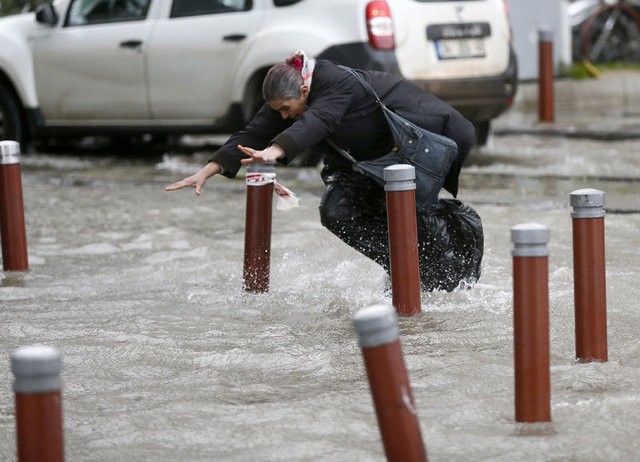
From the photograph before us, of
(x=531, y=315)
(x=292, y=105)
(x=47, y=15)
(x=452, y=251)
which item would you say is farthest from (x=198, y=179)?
(x=47, y=15)

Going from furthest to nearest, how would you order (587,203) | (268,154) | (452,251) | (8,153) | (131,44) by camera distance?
(131,44), (8,153), (452,251), (268,154), (587,203)

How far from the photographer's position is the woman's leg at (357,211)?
6.62 meters

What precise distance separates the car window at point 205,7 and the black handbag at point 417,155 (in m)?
5.57

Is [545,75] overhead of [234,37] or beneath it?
beneath

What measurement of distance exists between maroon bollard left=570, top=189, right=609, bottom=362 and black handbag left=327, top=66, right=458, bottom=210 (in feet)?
4.25

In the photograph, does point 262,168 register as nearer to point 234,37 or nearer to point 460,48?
point 460,48

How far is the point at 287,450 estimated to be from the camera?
4395 millimetres

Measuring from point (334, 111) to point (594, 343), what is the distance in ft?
5.22

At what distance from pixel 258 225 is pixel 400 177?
1202mm

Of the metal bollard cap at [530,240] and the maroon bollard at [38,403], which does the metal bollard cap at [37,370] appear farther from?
the metal bollard cap at [530,240]

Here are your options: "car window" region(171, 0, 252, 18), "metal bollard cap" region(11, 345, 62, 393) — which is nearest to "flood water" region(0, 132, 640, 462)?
"metal bollard cap" region(11, 345, 62, 393)

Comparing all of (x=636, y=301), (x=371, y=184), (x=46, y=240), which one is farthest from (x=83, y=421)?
(x=46, y=240)

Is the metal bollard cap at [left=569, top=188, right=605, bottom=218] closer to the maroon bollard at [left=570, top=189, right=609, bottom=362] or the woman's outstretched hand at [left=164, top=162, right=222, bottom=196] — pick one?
the maroon bollard at [left=570, top=189, right=609, bottom=362]

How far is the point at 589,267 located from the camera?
501 centimetres
